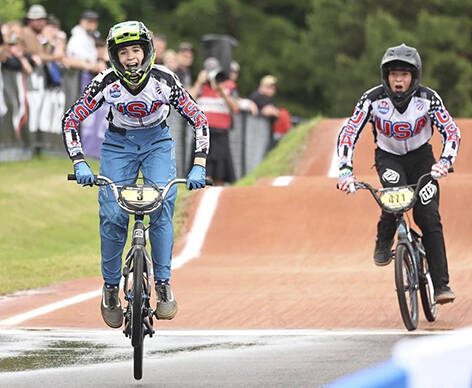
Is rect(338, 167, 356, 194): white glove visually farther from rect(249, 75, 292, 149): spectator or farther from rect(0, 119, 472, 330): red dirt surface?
rect(249, 75, 292, 149): spectator

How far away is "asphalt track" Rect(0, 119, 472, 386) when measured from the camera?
Result: 10.7 m

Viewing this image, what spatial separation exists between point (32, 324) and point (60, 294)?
189 cm

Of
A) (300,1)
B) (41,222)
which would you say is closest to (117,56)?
(41,222)

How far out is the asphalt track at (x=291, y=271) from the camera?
1070 cm

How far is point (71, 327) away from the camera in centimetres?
1044

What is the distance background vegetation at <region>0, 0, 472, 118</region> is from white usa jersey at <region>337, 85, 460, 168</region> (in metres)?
26.4

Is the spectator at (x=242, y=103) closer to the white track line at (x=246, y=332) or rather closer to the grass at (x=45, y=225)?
the grass at (x=45, y=225)

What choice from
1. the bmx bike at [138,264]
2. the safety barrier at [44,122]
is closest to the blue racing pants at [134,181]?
the bmx bike at [138,264]

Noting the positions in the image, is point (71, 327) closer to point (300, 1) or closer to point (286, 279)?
point (286, 279)

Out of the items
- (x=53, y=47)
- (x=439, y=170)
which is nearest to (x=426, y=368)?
(x=439, y=170)

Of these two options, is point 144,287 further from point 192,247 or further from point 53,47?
point 53,47

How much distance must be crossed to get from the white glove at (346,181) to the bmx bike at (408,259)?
0.06 meters

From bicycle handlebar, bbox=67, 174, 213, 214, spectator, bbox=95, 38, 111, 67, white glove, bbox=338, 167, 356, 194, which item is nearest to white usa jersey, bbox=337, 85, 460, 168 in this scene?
white glove, bbox=338, 167, 356, 194

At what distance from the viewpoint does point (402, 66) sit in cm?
1020
